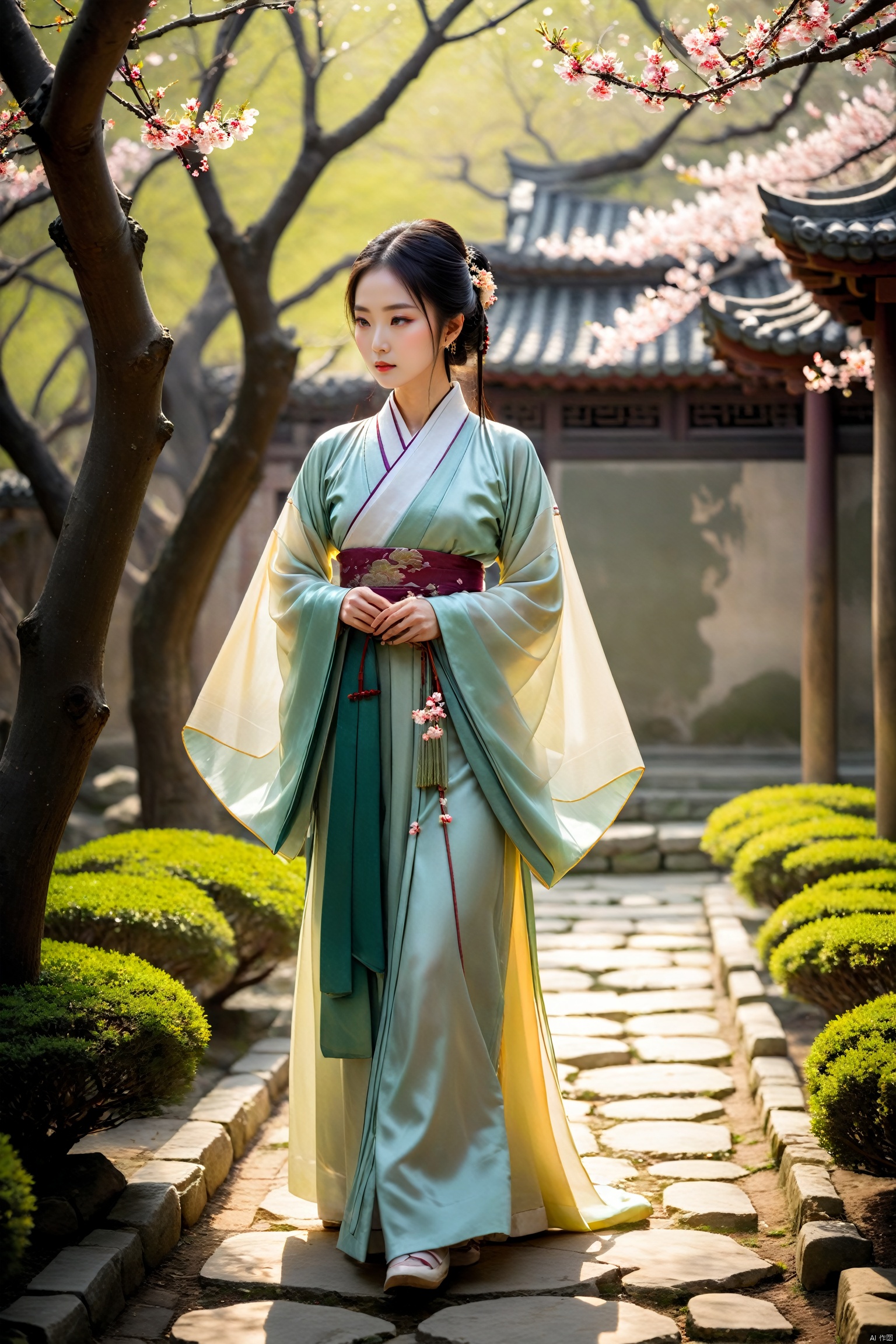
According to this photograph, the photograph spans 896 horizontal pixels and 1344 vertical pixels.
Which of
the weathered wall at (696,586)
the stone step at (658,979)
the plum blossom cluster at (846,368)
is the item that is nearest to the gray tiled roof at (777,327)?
the plum blossom cluster at (846,368)

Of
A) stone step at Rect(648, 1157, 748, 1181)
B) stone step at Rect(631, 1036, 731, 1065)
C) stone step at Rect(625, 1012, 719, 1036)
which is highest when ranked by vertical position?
stone step at Rect(625, 1012, 719, 1036)

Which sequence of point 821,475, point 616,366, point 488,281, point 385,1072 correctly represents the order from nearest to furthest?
point 385,1072 → point 488,281 → point 821,475 → point 616,366

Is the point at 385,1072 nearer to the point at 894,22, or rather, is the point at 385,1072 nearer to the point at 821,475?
the point at 894,22

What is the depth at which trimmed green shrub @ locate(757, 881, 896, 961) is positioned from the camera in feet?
17.1

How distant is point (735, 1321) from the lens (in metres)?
3.12

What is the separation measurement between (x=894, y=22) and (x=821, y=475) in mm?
6630

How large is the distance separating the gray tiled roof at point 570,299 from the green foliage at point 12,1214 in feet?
36.4

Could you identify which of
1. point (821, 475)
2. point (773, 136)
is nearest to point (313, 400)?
point (821, 475)

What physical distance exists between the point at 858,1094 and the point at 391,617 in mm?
1701

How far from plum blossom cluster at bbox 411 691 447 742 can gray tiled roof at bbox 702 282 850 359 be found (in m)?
5.80

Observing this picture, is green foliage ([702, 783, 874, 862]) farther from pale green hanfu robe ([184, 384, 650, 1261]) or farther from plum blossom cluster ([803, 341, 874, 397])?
pale green hanfu robe ([184, 384, 650, 1261])

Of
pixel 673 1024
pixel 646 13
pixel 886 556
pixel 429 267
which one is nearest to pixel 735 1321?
pixel 429 267

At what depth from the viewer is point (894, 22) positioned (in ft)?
12.0

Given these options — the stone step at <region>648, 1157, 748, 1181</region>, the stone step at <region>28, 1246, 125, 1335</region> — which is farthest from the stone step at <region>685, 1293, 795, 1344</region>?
the stone step at <region>28, 1246, 125, 1335</region>
